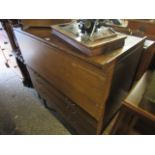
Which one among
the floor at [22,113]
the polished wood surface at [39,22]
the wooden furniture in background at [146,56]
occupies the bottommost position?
the floor at [22,113]

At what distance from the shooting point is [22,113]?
5.36ft

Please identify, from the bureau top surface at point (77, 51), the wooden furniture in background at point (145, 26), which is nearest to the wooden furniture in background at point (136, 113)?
the bureau top surface at point (77, 51)

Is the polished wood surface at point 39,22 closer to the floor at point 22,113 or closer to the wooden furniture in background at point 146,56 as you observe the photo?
the wooden furniture in background at point 146,56

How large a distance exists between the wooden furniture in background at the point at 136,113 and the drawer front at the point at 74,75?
0.13 m

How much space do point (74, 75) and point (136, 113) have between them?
367 mm

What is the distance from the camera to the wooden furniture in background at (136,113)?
0.66 meters

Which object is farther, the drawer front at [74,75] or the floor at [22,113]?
the floor at [22,113]

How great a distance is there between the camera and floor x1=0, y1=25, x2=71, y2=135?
143 cm

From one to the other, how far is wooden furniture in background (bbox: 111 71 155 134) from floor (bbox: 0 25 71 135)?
70 centimetres

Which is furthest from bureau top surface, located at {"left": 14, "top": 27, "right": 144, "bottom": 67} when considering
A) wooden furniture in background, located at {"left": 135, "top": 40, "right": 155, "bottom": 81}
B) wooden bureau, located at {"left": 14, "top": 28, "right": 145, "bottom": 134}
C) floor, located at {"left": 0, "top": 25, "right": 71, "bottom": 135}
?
floor, located at {"left": 0, "top": 25, "right": 71, "bottom": 135}

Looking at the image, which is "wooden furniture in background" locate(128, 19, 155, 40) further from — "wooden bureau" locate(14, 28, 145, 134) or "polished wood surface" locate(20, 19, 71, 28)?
"polished wood surface" locate(20, 19, 71, 28)

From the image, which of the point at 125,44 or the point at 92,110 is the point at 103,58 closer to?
the point at 125,44

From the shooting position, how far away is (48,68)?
0.96 meters
